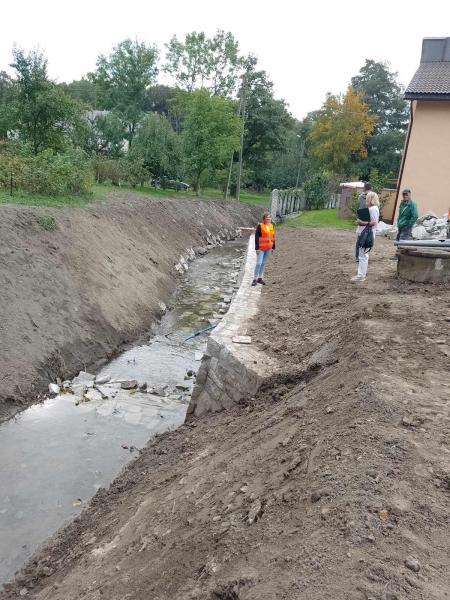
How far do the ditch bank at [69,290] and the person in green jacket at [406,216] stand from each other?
7010 millimetres

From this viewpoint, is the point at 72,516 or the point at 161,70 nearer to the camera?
the point at 72,516

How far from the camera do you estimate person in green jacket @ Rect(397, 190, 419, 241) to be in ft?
38.3

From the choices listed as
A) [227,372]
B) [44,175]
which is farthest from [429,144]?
[227,372]

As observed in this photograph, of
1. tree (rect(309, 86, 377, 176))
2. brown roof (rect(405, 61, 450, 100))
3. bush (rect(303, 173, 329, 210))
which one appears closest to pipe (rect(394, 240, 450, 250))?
brown roof (rect(405, 61, 450, 100))

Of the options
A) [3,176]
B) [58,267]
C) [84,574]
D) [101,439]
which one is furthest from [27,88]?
[84,574]

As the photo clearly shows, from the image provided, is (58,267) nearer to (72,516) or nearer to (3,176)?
(3,176)

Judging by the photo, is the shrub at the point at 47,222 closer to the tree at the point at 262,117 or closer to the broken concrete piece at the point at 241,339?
the broken concrete piece at the point at 241,339

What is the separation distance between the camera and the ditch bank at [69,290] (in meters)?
8.59

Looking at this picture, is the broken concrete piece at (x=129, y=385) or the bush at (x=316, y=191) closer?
the broken concrete piece at (x=129, y=385)

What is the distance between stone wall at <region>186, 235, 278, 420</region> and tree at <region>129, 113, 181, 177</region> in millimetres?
25619

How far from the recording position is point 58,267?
1134cm

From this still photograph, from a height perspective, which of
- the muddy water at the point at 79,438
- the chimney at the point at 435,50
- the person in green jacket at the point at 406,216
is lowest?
the muddy water at the point at 79,438

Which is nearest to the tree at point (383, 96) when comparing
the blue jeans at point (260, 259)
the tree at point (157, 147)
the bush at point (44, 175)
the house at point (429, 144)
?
the tree at point (157, 147)

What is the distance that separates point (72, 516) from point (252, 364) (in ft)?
10.5
